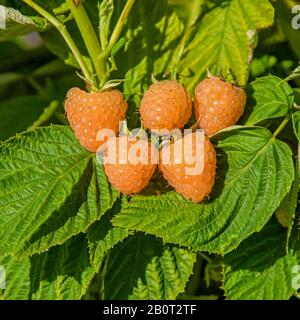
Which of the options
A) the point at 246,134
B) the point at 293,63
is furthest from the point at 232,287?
the point at 293,63

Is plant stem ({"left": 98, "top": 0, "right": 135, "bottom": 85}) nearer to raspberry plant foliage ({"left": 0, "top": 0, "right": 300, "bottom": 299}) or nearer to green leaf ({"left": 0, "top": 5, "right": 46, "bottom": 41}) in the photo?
raspberry plant foliage ({"left": 0, "top": 0, "right": 300, "bottom": 299})

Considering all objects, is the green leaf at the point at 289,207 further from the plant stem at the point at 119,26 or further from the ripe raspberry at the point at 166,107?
the plant stem at the point at 119,26

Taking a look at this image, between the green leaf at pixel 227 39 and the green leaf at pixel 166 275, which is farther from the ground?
the green leaf at pixel 227 39

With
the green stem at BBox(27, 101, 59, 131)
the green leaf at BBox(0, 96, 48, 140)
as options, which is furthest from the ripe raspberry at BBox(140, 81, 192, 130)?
the green leaf at BBox(0, 96, 48, 140)

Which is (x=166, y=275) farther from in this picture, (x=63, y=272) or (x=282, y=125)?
(x=282, y=125)

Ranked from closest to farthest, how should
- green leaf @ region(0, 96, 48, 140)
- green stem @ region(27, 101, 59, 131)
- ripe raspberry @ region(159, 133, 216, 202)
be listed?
ripe raspberry @ region(159, 133, 216, 202) → green stem @ region(27, 101, 59, 131) → green leaf @ region(0, 96, 48, 140)

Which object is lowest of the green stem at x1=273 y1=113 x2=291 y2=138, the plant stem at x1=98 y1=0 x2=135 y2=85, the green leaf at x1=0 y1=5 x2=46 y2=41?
the green stem at x1=273 y1=113 x2=291 y2=138

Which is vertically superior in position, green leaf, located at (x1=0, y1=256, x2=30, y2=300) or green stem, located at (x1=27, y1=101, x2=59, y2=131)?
green stem, located at (x1=27, y1=101, x2=59, y2=131)

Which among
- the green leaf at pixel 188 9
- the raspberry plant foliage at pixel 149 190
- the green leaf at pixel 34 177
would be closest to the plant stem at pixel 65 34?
the raspberry plant foliage at pixel 149 190
